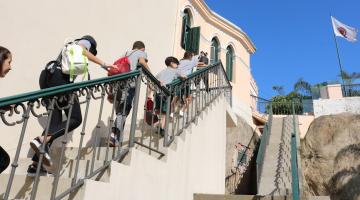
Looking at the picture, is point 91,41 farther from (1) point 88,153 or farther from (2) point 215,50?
(2) point 215,50

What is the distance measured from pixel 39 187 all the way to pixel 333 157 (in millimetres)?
15127

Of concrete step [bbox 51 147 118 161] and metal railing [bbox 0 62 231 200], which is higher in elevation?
metal railing [bbox 0 62 231 200]

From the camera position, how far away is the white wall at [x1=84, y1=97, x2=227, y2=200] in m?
3.47

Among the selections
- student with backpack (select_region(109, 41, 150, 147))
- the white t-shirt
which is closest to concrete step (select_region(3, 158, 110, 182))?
student with backpack (select_region(109, 41, 150, 147))

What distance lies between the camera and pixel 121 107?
524 cm

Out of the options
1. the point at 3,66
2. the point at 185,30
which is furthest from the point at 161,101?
the point at 185,30

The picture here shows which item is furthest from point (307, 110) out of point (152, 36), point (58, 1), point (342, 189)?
point (58, 1)

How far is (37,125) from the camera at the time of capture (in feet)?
18.3

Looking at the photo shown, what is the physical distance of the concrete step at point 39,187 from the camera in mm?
3160

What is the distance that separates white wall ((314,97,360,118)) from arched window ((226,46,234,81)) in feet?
22.7

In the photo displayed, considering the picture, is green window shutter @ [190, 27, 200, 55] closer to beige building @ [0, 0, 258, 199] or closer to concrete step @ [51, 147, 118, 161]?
beige building @ [0, 0, 258, 199]

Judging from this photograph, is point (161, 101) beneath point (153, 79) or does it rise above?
beneath

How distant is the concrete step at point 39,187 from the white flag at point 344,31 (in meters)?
24.2

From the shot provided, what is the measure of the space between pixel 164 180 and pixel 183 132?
1.00m
